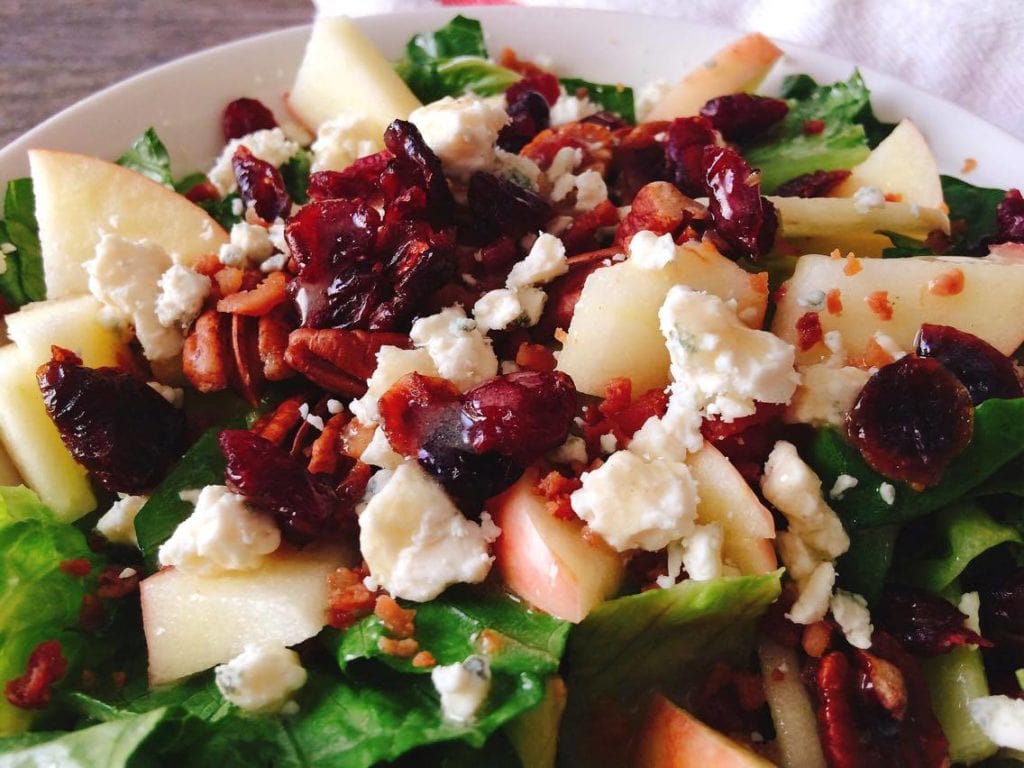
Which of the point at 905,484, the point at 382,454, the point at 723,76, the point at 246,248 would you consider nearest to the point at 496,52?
the point at 723,76

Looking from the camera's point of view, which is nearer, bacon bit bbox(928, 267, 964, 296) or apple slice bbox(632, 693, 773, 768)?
apple slice bbox(632, 693, 773, 768)

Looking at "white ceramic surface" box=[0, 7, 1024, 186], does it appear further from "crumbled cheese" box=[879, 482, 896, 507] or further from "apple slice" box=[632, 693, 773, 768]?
"apple slice" box=[632, 693, 773, 768]

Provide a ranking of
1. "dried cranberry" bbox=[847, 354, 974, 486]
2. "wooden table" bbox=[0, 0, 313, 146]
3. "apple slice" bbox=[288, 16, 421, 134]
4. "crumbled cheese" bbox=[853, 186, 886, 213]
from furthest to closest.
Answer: "wooden table" bbox=[0, 0, 313, 146] < "apple slice" bbox=[288, 16, 421, 134] < "crumbled cheese" bbox=[853, 186, 886, 213] < "dried cranberry" bbox=[847, 354, 974, 486]

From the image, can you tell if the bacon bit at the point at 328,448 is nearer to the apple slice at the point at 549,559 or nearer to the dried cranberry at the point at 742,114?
the apple slice at the point at 549,559

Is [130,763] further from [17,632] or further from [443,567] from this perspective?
[443,567]

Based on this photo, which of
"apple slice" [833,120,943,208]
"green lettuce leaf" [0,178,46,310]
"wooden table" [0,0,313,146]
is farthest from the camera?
"wooden table" [0,0,313,146]

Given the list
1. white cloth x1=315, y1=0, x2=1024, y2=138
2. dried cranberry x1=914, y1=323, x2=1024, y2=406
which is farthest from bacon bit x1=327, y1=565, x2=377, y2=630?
white cloth x1=315, y1=0, x2=1024, y2=138

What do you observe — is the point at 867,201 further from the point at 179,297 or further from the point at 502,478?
the point at 179,297
